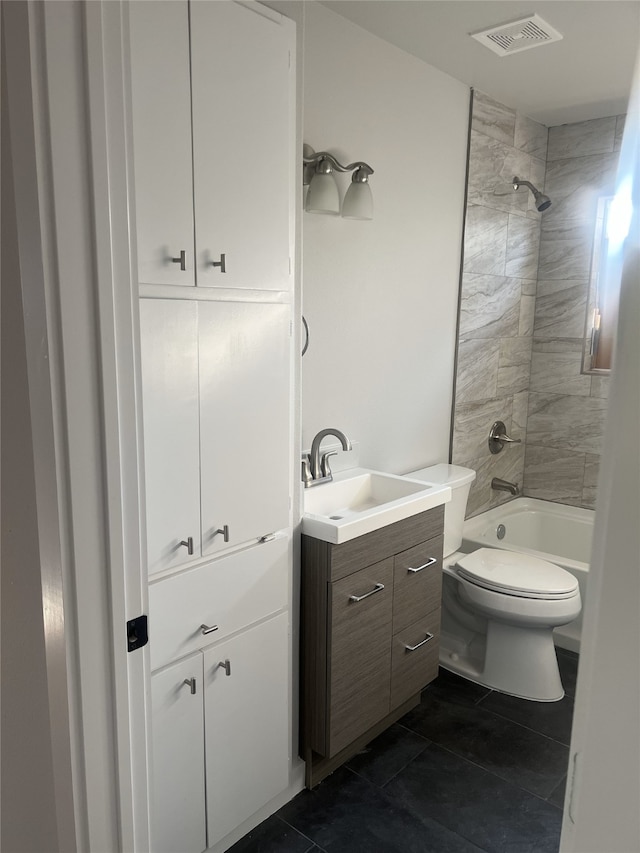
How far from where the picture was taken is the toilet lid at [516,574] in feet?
8.33

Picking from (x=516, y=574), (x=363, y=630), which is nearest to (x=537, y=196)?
(x=516, y=574)

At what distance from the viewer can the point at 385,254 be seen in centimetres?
258

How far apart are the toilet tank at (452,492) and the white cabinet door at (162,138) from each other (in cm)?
162

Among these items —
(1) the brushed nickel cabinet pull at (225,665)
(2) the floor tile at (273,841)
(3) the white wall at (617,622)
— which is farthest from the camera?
(2) the floor tile at (273,841)

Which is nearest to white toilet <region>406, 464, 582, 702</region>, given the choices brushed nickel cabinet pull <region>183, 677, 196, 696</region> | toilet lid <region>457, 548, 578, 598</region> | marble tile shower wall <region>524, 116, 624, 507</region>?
toilet lid <region>457, 548, 578, 598</region>

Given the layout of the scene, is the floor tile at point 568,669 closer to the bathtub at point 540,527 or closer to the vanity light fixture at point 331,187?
the bathtub at point 540,527

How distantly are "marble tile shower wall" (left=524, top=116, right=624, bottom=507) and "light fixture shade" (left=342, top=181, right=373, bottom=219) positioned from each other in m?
1.79

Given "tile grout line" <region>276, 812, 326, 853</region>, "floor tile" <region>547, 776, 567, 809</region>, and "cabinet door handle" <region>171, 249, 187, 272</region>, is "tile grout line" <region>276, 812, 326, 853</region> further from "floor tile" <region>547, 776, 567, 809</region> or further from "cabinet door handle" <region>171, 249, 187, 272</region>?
"cabinet door handle" <region>171, 249, 187, 272</region>

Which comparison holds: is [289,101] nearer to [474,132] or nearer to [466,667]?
[474,132]

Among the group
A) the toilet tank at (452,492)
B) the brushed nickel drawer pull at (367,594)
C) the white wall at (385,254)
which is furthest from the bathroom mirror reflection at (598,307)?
the brushed nickel drawer pull at (367,594)

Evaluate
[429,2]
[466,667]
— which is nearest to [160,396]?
[429,2]

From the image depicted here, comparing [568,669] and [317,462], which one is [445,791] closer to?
[568,669]

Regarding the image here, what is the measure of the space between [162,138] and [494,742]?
7.36 feet

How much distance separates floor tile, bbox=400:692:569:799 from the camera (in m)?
2.18
